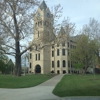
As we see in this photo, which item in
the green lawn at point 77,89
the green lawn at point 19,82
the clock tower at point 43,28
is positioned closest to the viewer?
the green lawn at point 77,89

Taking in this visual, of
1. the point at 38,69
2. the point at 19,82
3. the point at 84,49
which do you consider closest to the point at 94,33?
the point at 84,49

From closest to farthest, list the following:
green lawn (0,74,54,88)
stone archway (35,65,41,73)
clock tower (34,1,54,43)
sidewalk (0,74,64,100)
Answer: sidewalk (0,74,64,100) → green lawn (0,74,54,88) → clock tower (34,1,54,43) → stone archway (35,65,41,73)

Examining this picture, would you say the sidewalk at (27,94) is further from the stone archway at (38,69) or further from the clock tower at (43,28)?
the stone archway at (38,69)

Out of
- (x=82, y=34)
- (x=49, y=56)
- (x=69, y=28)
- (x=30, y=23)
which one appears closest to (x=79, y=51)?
(x=82, y=34)

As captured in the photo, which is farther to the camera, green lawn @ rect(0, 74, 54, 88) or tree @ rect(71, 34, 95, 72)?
tree @ rect(71, 34, 95, 72)

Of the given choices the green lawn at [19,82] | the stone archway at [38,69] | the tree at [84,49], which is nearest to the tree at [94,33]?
the tree at [84,49]

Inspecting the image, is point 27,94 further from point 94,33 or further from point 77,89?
point 94,33

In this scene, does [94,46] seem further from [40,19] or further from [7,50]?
[7,50]

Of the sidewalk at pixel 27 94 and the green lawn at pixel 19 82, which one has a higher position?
the green lawn at pixel 19 82

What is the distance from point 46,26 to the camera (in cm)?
3544

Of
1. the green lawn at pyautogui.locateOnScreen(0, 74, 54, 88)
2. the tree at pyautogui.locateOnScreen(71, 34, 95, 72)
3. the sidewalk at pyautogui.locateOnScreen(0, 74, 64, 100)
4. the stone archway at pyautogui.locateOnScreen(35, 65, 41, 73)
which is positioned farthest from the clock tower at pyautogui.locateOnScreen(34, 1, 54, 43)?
the stone archway at pyautogui.locateOnScreen(35, 65, 41, 73)

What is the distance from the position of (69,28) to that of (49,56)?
50158 millimetres

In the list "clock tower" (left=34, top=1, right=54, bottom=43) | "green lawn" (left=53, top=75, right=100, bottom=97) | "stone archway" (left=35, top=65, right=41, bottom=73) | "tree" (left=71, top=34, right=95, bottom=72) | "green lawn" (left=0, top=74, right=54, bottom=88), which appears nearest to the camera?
"green lawn" (left=53, top=75, right=100, bottom=97)

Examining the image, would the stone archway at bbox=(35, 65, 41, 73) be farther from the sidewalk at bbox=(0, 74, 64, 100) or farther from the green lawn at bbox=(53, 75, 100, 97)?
A: the sidewalk at bbox=(0, 74, 64, 100)
